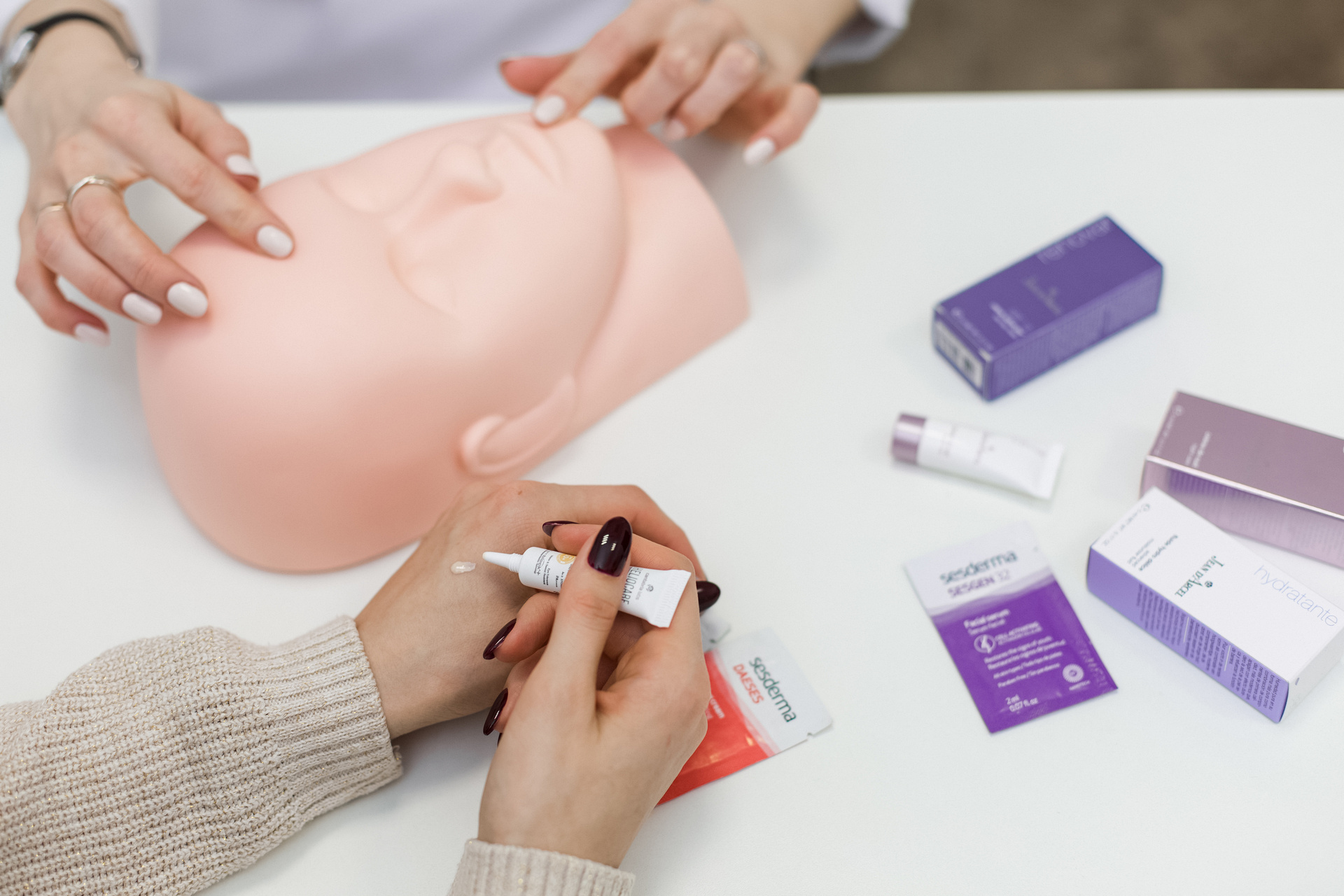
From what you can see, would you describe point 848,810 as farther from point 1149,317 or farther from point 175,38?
point 175,38

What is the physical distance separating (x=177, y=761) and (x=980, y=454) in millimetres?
676

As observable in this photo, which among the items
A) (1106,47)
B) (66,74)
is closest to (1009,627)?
(66,74)

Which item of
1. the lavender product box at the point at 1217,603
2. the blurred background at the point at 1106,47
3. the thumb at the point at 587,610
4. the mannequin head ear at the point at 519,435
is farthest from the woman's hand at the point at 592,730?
the blurred background at the point at 1106,47

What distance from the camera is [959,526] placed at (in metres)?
0.91

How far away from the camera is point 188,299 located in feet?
2.65

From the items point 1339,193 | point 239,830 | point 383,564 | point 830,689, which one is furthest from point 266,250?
point 1339,193

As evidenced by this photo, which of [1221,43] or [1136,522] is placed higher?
[1136,522]

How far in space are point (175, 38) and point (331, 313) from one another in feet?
2.53

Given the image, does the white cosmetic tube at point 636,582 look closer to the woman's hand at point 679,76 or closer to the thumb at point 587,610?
the thumb at point 587,610

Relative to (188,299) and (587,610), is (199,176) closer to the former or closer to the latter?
(188,299)

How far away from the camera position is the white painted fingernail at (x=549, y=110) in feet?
3.22

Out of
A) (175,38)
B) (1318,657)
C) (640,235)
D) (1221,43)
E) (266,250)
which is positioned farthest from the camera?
(1221,43)

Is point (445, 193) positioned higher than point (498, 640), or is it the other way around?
point (445, 193)

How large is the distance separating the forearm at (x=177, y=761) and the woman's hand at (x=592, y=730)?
163 millimetres
